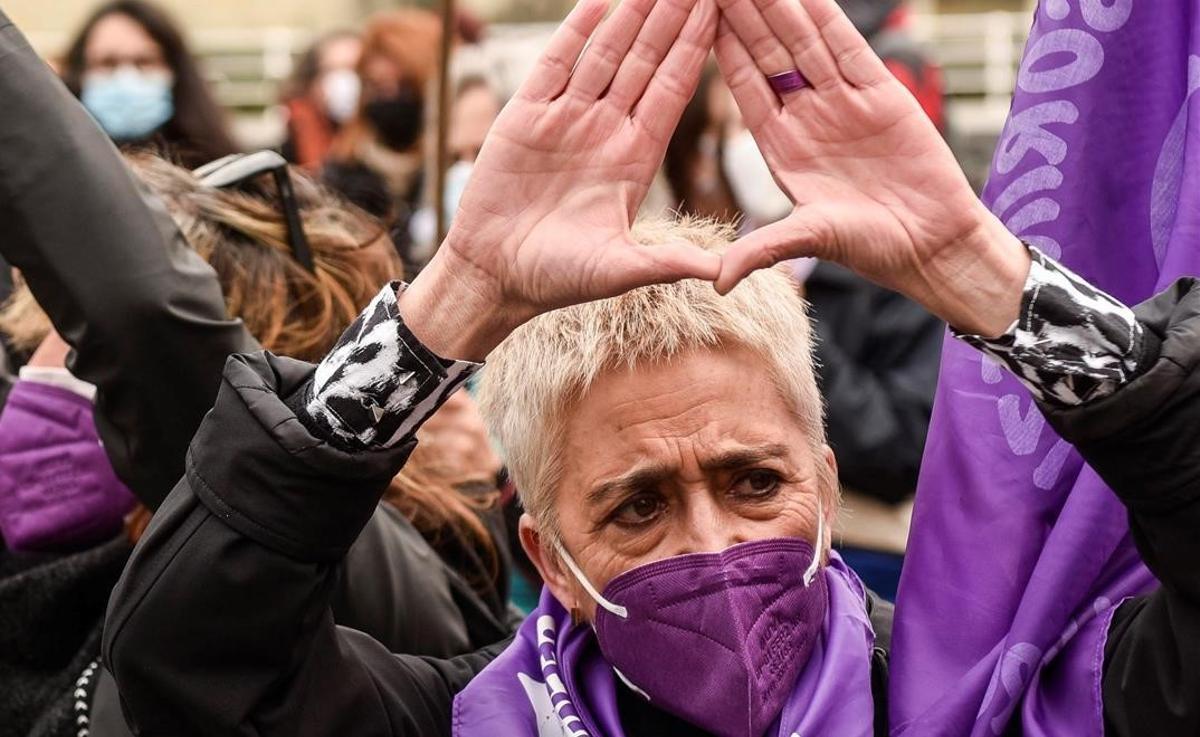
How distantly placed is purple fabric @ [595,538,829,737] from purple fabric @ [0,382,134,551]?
1.07 m

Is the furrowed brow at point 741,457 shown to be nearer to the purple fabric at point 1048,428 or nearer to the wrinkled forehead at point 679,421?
the wrinkled forehead at point 679,421

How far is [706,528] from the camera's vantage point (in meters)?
2.39

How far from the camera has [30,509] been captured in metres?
3.08

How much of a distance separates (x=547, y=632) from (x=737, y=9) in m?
0.91

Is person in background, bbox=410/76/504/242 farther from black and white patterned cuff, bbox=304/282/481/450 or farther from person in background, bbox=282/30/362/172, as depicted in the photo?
black and white patterned cuff, bbox=304/282/481/450

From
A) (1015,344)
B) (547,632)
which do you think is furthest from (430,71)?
(1015,344)

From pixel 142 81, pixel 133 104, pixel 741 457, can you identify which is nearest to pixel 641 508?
pixel 741 457

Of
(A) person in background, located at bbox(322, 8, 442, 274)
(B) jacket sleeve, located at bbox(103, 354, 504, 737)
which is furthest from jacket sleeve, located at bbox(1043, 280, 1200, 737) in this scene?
(A) person in background, located at bbox(322, 8, 442, 274)

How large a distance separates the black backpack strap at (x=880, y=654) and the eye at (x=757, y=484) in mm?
263

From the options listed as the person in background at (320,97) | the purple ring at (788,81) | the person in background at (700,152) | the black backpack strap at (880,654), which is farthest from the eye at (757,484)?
the person in background at (320,97)

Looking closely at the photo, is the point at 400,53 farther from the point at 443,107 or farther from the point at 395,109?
the point at 443,107

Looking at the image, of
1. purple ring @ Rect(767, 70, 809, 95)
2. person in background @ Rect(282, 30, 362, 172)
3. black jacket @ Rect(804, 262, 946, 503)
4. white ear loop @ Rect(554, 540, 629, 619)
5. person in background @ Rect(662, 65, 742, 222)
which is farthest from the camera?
person in background @ Rect(282, 30, 362, 172)

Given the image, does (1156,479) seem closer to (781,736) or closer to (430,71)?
(781,736)

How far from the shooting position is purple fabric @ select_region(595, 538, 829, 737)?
2.29m
